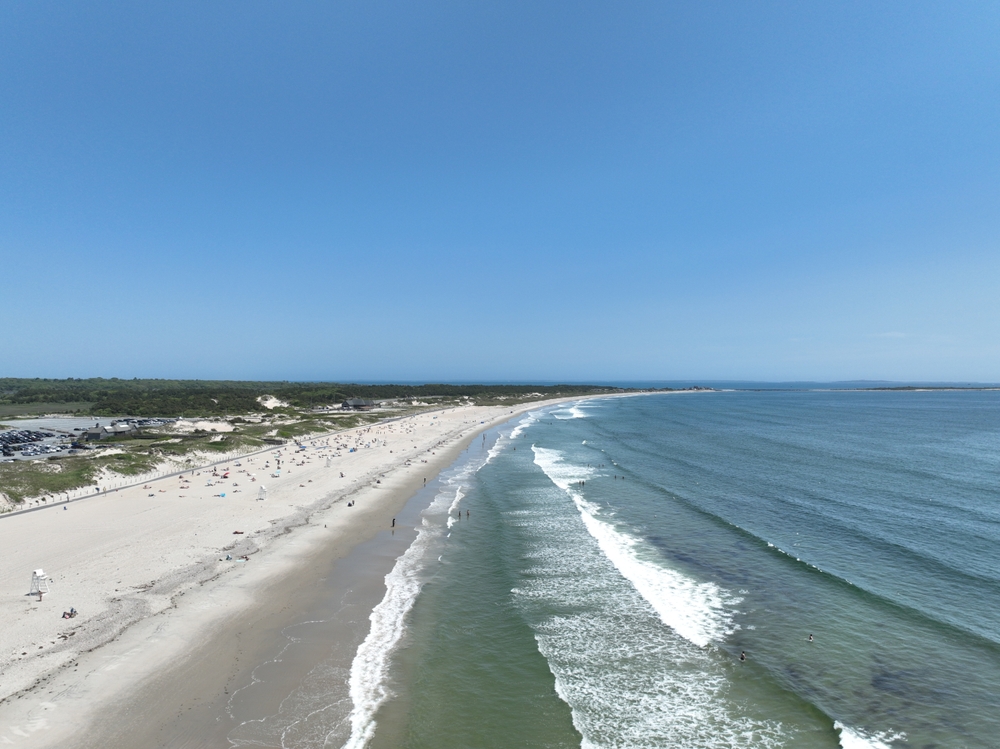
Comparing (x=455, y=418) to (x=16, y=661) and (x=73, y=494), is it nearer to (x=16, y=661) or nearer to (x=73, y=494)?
(x=73, y=494)

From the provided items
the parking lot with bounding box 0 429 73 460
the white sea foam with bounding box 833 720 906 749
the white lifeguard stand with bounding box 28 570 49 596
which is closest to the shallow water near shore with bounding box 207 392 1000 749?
the white sea foam with bounding box 833 720 906 749

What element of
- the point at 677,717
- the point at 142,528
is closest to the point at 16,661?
the point at 142,528

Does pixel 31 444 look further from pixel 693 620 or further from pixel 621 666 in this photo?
pixel 693 620

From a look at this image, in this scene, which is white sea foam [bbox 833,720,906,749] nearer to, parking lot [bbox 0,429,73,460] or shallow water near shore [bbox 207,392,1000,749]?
shallow water near shore [bbox 207,392,1000,749]

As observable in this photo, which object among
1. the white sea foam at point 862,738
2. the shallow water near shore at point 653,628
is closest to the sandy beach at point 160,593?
the shallow water near shore at point 653,628

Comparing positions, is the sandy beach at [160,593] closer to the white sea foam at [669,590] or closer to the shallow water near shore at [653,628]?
the shallow water near shore at [653,628]

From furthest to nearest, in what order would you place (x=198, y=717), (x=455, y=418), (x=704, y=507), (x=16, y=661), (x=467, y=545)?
1. (x=455, y=418)
2. (x=704, y=507)
3. (x=467, y=545)
4. (x=16, y=661)
5. (x=198, y=717)
